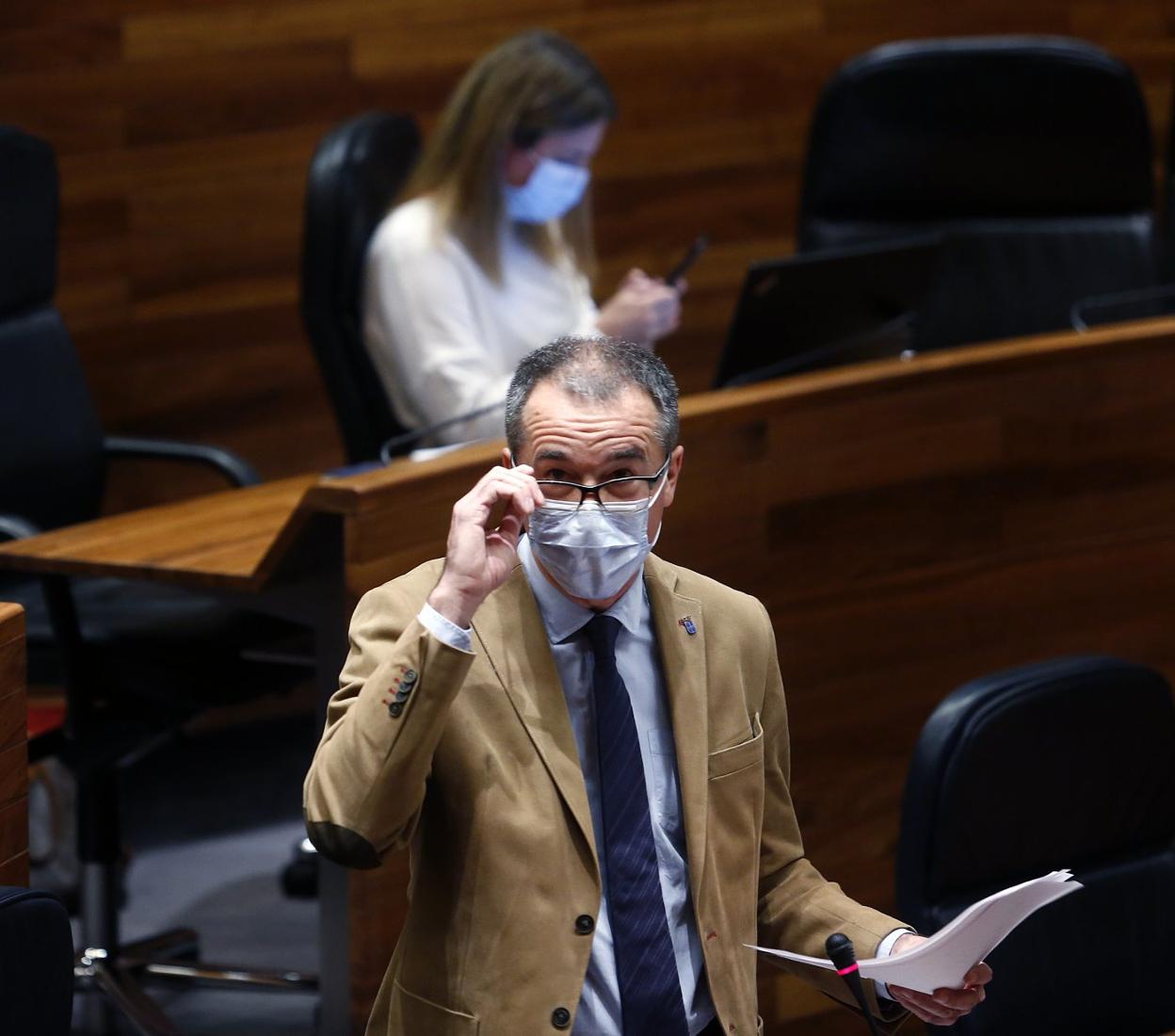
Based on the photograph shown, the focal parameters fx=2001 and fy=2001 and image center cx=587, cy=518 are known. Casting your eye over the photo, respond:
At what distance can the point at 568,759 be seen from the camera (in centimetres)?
154

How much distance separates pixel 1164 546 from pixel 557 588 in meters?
1.61

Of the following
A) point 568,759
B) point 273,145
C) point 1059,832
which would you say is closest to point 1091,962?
point 1059,832

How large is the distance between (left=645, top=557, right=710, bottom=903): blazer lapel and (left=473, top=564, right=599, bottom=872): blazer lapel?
0.27 feet

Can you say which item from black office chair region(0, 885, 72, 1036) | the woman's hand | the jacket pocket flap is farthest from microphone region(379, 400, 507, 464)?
black office chair region(0, 885, 72, 1036)

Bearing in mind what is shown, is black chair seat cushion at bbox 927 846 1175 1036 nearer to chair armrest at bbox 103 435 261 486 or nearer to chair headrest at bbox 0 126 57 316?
chair armrest at bbox 103 435 261 486

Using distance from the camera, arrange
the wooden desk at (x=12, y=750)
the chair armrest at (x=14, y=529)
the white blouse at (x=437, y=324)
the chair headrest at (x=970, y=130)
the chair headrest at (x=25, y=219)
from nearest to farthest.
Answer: the wooden desk at (x=12, y=750), the chair armrest at (x=14, y=529), the white blouse at (x=437, y=324), the chair headrest at (x=25, y=219), the chair headrest at (x=970, y=130)

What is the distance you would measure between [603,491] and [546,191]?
1.62 meters

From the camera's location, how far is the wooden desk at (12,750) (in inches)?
73.3

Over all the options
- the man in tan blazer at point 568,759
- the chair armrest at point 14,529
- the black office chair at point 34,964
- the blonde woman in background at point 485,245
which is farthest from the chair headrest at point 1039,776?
the chair armrest at point 14,529

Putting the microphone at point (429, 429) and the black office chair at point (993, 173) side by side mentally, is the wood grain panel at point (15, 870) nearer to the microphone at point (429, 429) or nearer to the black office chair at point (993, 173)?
the microphone at point (429, 429)

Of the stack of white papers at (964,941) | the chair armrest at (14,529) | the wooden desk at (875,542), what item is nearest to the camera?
the stack of white papers at (964,941)

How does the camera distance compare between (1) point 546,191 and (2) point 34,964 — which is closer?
(2) point 34,964

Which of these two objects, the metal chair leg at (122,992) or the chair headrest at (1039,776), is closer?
the chair headrest at (1039,776)

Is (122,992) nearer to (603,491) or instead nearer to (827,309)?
(827,309)
